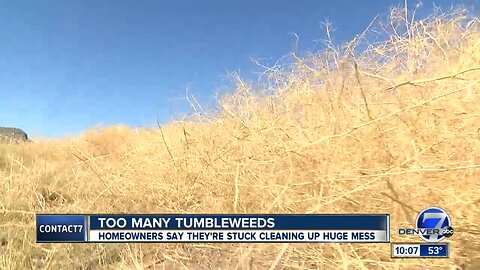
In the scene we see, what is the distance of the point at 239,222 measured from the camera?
89.0 inches

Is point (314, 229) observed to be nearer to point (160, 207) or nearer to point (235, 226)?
point (235, 226)

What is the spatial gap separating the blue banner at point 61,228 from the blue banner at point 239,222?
83 millimetres

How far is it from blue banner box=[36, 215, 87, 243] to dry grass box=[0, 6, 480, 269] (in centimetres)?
10

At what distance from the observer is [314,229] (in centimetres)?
201

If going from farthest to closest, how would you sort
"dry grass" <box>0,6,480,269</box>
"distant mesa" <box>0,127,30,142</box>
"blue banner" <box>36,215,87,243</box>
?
"distant mesa" <box>0,127,30,142</box> → "blue banner" <box>36,215,87,243</box> → "dry grass" <box>0,6,480,269</box>

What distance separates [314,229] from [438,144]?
0.75 meters

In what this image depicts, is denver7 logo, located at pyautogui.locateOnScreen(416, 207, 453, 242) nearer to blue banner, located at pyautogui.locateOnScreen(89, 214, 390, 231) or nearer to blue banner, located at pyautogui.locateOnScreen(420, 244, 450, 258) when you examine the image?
blue banner, located at pyautogui.locateOnScreen(420, 244, 450, 258)

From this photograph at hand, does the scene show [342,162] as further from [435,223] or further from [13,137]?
[13,137]

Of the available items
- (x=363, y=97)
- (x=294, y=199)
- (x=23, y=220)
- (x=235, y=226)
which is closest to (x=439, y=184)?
(x=363, y=97)

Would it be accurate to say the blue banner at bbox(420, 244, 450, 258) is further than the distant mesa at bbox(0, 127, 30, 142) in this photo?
No

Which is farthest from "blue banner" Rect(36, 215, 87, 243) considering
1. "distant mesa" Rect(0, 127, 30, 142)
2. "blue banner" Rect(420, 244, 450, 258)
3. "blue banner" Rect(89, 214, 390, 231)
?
"distant mesa" Rect(0, 127, 30, 142)

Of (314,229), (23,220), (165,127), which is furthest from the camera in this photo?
(165,127)

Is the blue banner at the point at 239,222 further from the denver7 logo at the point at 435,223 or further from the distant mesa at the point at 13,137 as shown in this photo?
the distant mesa at the point at 13,137

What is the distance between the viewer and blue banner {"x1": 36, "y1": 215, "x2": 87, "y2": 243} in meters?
2.45
